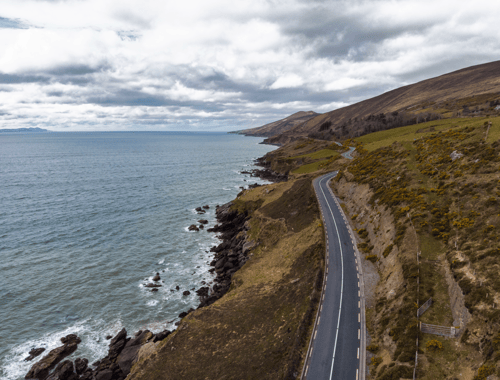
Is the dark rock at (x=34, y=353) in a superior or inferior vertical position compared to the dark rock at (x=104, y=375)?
superior

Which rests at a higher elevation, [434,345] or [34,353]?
[434,345]

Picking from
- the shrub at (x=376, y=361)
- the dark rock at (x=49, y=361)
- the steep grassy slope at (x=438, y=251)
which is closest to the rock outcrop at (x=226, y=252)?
the dark rock at (x=49, y=361)

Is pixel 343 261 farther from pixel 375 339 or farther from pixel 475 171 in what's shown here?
pixel 475 171

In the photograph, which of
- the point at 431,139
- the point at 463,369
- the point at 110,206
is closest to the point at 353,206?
the point at 431,139

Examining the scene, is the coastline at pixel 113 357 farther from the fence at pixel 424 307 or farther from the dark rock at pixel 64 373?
the fence at pixel 424 307

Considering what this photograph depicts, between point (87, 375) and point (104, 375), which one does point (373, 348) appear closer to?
point (104, 375)

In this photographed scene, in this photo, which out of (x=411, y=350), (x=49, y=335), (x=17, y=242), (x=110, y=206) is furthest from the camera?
(x=110, y=206)

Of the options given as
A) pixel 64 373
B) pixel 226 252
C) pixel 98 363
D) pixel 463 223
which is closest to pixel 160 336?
pixel 98 363
